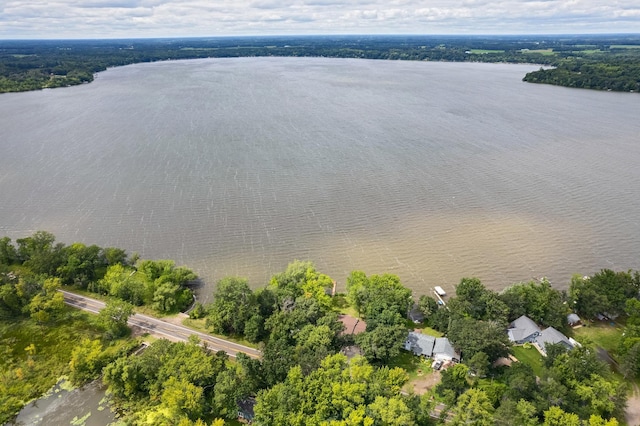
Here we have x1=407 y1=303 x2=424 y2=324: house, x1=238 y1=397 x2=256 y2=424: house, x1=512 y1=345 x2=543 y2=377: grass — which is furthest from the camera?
x1=407 y1=303 x2=424 y2=324: house

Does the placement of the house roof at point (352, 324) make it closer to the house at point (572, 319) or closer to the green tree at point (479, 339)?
the green tree at point (479, 339)

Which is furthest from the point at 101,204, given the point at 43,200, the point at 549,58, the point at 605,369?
the point at 549,58

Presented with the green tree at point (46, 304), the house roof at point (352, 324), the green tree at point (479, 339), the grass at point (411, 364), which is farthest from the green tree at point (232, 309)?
the green tree at point (479, 339)

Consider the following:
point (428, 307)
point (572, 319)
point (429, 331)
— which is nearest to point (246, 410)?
point (429, 331)

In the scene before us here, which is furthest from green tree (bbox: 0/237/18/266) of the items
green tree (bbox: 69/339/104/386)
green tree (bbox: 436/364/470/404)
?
green tree (bbox: 436/364/470/404)

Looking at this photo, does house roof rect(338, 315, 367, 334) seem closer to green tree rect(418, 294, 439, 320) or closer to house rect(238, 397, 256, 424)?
green tree rect(418, 294, 439, 320)

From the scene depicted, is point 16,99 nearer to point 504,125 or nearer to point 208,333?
point 208,333
